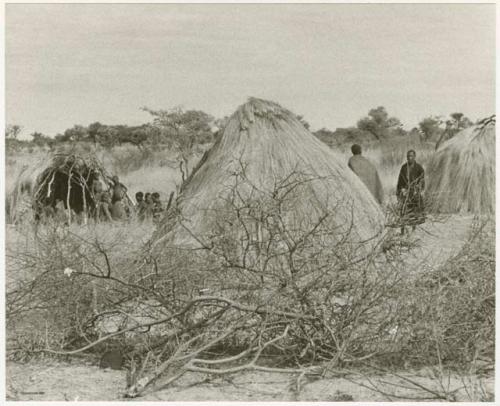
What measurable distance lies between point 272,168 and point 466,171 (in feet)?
21.2

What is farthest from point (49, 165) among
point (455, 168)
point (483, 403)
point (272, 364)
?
point (483, 403)

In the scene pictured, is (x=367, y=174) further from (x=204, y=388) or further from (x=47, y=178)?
Answer: (x=204, y=388)

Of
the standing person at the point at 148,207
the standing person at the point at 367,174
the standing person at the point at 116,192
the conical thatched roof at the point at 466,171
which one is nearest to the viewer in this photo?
the standing person at the point at 367,174

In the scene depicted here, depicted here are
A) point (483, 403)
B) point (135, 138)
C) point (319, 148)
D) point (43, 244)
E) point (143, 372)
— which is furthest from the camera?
point (135, 138)

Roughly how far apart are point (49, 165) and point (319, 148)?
15.3 feet

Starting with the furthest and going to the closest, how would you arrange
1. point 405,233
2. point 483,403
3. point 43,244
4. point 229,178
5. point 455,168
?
point 455,168, point 229,178, point 405,233, point 43,244, point 483,403

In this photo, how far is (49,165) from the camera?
11000 mm

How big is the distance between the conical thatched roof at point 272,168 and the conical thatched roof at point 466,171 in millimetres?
5118

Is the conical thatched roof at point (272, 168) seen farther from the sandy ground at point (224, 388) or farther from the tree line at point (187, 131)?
the tree line at point (187, 131)

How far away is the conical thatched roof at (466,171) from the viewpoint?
1247 cm

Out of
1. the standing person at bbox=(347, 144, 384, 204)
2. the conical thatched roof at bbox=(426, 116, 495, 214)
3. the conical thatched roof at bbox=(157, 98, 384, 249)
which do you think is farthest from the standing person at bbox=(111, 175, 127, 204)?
the conical thatched roof at bbox=(426, 116, 495, 214)

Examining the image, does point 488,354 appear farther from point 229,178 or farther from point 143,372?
point 229,178

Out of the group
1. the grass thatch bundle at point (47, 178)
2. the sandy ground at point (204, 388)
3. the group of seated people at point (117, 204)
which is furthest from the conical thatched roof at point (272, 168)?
the grass thatch bundle at point (47, 178)

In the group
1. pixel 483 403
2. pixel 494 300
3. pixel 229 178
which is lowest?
pixel 483 403
